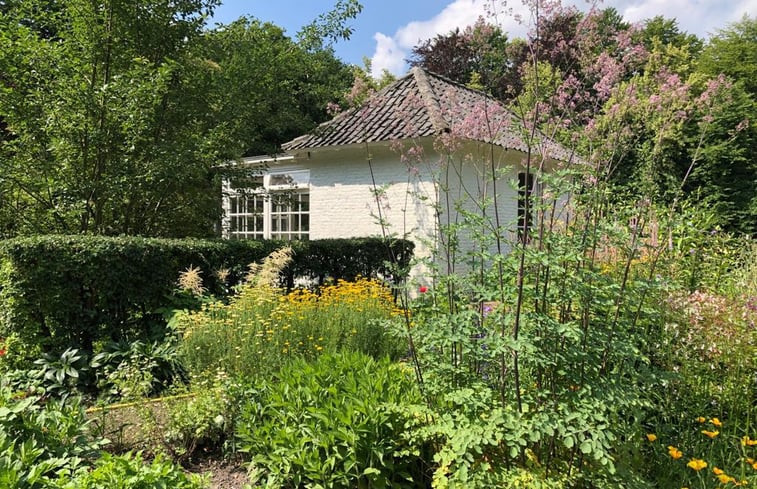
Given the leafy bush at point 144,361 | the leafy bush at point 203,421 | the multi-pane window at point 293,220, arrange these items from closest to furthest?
the leafy bush at point 203,421, the leafy bush at point 144,361, the multi-pane window at point 293,220

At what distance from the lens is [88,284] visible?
4246 mm

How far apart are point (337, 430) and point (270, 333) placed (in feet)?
5.31

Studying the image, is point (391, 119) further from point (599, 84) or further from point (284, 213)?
point (599, 84)

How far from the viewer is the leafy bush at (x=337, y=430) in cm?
215

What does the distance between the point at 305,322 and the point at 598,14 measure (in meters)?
3.02

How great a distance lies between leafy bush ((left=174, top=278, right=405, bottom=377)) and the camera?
3.43m

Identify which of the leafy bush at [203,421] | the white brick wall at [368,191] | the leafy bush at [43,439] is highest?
the white brick wall at [368,191]

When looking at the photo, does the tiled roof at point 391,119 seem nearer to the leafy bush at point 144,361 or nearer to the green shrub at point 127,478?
the leafy bush at point 144,361

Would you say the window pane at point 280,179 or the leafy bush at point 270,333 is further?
the window pane at point 280,179

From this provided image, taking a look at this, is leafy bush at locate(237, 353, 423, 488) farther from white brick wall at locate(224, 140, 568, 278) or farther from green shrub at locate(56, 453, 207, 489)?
white brick wall at locate(224, 140, 568, 278)

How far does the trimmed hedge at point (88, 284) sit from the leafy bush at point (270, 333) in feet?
2.19

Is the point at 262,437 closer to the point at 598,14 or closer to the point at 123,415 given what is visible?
the point at 123,415

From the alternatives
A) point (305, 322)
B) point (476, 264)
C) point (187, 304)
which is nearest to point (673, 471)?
point (476, 264)

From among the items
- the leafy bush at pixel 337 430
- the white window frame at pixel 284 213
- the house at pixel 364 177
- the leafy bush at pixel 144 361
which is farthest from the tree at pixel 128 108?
the leafy bush at pixel 337 430
